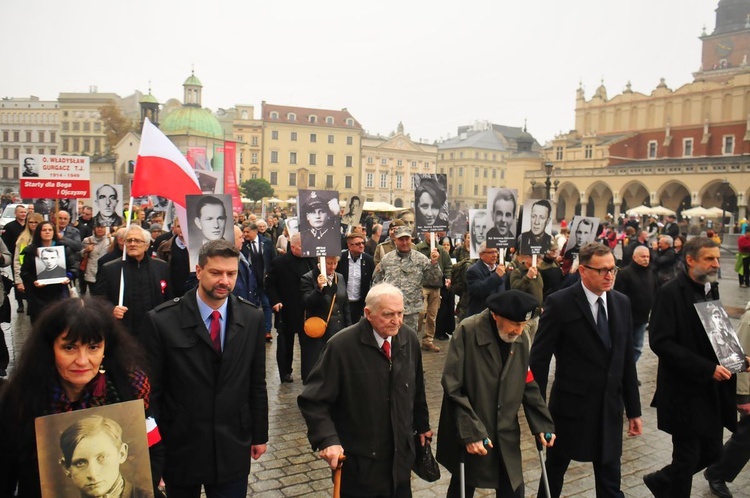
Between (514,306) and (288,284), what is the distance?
15.3 ft

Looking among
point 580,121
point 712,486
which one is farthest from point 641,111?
point 712,486

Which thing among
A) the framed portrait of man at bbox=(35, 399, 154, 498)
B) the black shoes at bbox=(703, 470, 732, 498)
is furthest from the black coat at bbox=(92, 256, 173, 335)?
the black shoes at bbox=(703, 470, 732, 498)

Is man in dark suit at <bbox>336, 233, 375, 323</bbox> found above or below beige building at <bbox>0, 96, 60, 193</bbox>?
below

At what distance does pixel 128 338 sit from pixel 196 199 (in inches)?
156

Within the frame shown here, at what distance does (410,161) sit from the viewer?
104m

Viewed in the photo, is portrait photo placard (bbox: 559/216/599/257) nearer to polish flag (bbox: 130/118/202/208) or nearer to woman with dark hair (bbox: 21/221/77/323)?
polish flag (bbox: 130/118/202/208)

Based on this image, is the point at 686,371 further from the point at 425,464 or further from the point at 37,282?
the point at 37,282

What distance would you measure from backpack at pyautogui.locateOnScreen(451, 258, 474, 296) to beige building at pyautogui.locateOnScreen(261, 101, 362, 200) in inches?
3467

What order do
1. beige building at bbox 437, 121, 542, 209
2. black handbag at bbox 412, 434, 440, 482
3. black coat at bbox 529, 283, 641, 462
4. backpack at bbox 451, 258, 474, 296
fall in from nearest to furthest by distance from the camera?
black handbag at bbox 412, 434, 440, 482
black coat at bbox 529, 283, 641, 462
backpack at bbox 451, 258, 474, 296
beige building at bbox 437, 121, 542, 209

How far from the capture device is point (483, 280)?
26.9ft

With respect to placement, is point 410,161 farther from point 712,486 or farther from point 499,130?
point 712,486

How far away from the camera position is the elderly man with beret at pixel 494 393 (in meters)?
3.97

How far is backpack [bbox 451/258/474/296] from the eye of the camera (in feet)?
33.7

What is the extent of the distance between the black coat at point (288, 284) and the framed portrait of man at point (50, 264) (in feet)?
9.40
